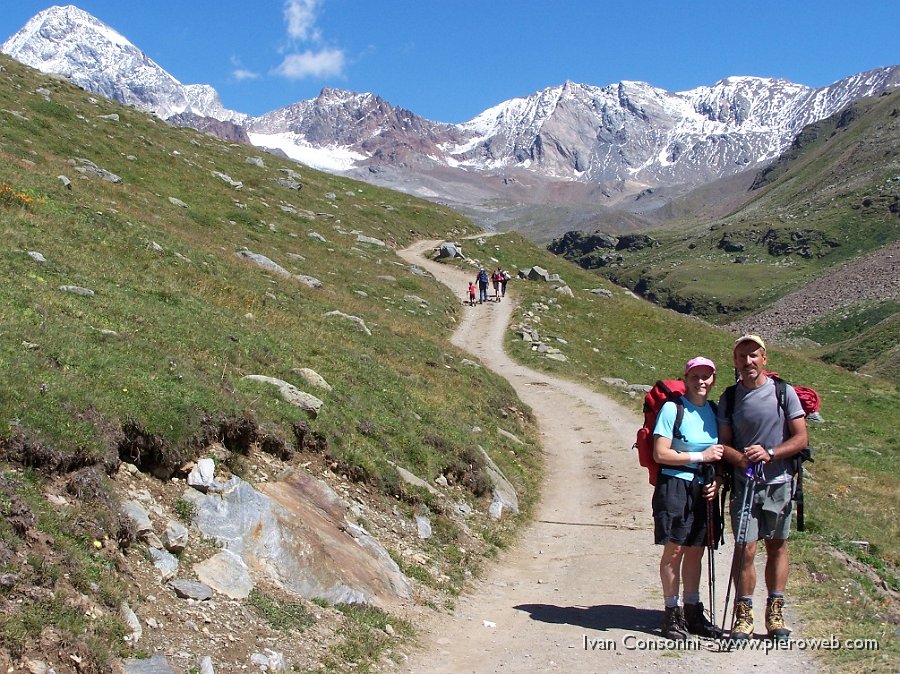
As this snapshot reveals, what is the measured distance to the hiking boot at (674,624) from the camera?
9359 millimetres

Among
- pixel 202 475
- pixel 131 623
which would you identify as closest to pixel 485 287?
pixel 202 475

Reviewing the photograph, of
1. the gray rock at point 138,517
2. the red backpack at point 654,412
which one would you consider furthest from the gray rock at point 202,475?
the red backpack at point 654,412

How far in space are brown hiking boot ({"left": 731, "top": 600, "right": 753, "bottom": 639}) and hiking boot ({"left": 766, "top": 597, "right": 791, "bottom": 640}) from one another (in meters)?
0.25

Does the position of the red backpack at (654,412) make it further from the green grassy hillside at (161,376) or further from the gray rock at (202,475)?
the gray rock at (202,475)

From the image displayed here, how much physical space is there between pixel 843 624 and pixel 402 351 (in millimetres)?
17926

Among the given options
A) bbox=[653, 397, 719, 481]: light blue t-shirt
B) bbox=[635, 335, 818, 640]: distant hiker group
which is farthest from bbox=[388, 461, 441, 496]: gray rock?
bbox=[653, 397, 719, 481]: light blue t-shirt

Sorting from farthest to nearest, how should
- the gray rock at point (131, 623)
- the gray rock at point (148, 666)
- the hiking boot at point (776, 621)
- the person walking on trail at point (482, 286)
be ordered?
the person walking on trail at point (482, 286) < the hiking boot at point (776, 621) < the gray rock at point (131, 623) < the gray rock at point (148, 666)

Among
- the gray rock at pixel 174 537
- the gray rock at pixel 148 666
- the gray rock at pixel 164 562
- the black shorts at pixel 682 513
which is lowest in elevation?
the gray rock at pixel 148 666

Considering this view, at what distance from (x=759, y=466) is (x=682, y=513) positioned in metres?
1.06

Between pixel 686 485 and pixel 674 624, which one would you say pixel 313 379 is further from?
pixel 674 624

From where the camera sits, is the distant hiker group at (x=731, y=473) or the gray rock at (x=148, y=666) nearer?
the gray rock at (x=148, y=666)

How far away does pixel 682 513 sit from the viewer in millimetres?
9195

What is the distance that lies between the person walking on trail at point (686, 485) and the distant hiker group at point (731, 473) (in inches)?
0.5

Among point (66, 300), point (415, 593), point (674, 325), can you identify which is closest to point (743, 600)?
point (415, 593)
